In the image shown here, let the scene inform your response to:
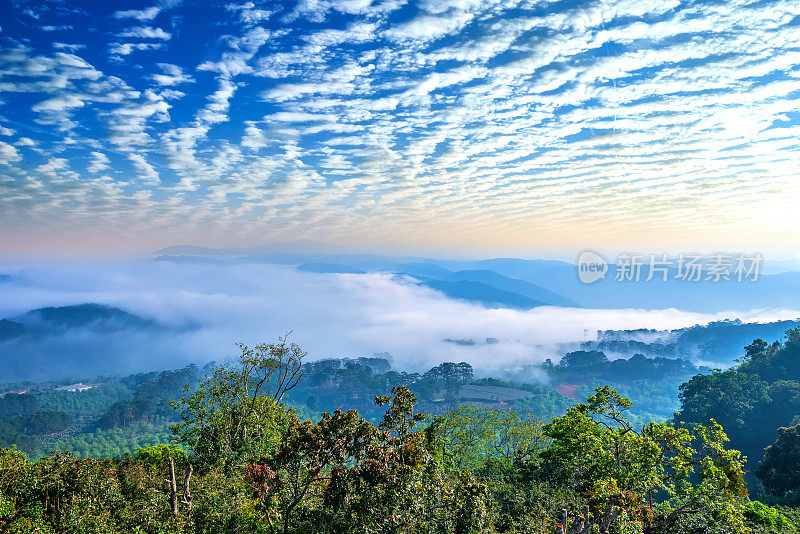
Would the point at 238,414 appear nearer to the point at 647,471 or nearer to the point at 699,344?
the point at 647,471

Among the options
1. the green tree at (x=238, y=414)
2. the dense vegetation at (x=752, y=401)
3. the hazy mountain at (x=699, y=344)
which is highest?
the green tree at (x=238, y=414)

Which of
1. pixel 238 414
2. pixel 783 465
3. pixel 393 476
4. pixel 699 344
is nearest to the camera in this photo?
pixel 393 476

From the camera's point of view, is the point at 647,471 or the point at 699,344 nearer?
the point at 647,471

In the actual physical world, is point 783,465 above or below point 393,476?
below

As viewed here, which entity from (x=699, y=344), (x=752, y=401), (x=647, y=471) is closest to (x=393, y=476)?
(x=647, y=471)

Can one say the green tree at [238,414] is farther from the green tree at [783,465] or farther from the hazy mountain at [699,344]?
the hazy mountain at [699,344]

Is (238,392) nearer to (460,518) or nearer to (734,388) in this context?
(460,518)

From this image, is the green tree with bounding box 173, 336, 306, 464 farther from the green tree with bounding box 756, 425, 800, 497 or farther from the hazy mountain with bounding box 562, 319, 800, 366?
the hazy mountain with bounding box 562, 319, 800, 366

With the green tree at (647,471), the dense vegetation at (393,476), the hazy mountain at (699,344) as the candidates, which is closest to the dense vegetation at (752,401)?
the dense vegetation at (393,476)

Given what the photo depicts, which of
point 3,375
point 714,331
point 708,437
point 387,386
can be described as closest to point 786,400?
point 708,437

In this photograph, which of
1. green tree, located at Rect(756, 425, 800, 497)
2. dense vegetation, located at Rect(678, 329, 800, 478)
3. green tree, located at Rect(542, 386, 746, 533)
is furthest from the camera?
dense vegetation, located at Rect(678, 329, 800, 478)

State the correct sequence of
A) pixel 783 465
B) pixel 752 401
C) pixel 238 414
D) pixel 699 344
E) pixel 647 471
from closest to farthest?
pixel 647 471 < pixel 238 414 < pixel 783 465 < pixel 752 401 < pixel 699 344

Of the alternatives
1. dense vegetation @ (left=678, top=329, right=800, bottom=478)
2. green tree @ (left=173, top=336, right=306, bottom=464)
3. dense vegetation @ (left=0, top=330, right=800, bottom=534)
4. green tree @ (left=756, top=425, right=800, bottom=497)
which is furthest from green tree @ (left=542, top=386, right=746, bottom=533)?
dense vegetation @ (left=678, top=329, right=800, bottom=478)

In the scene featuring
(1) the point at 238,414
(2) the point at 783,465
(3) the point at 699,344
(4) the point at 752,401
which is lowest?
(3) the point at 699,344
